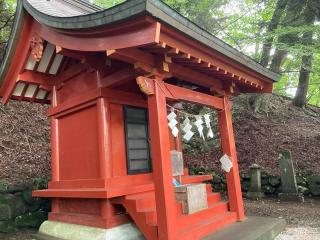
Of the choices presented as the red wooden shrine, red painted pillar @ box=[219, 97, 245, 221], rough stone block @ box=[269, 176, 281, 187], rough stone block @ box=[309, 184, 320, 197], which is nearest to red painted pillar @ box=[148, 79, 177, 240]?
the red wooden shrine

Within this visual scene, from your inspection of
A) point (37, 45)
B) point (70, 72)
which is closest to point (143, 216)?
point (70, 72)

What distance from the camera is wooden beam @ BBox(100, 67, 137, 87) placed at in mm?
4547

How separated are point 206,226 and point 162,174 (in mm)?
1437

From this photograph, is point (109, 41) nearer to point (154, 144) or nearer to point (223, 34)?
point (154, 144)

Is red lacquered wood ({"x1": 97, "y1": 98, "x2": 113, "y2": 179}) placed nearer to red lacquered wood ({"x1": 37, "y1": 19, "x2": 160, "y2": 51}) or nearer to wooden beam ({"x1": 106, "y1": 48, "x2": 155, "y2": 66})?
red lacquered wood ({"x1": 37, "y1": 19, "x2": 160, "y2": 51})

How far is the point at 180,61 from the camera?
462 cm

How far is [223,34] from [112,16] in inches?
410

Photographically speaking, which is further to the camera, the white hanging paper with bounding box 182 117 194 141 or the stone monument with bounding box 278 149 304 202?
the stone monument with bounding box 278 149 304 202

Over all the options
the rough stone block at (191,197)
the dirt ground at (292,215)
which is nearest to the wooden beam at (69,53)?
the rough stone block at (191,197)

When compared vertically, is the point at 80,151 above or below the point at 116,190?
above

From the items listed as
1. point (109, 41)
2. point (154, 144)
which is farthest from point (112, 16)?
point (154, 144)

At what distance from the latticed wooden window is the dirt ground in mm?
2610

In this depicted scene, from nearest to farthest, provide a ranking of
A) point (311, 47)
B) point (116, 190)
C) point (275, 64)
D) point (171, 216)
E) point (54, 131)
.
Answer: point (171, 216) < point (116, 190) < point (54, 131) < point (311, 47) < point (275, 64)

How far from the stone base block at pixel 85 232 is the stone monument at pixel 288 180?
5739 mm
